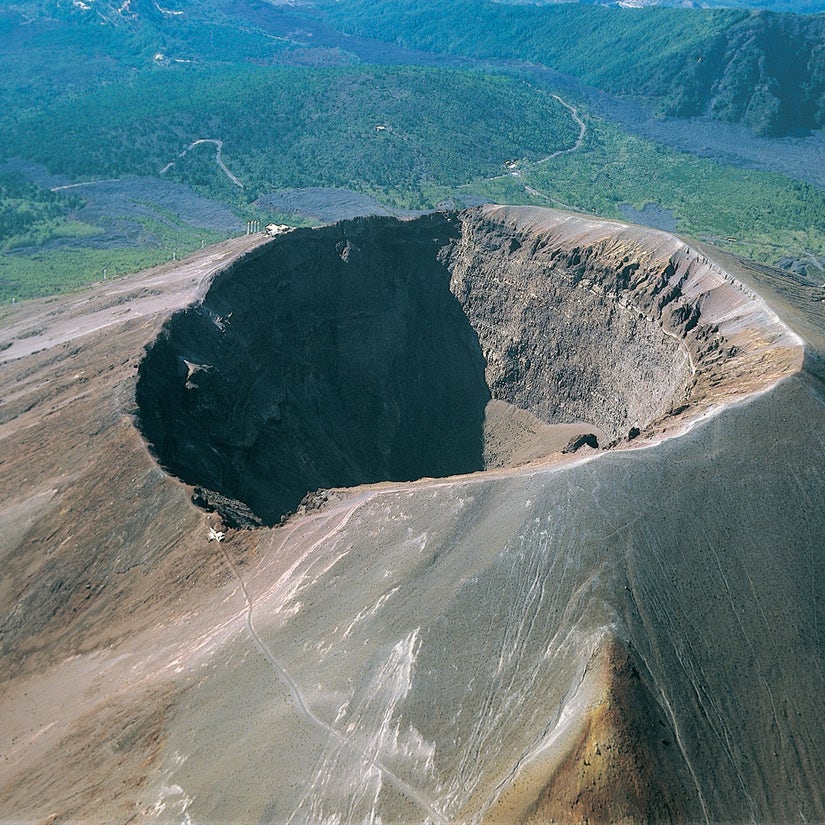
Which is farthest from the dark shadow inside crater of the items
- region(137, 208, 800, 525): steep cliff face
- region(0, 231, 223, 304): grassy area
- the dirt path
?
region(0, 231, 223, 304): grassy area

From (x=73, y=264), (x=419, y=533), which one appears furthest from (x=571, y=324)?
(x=73, y=264)

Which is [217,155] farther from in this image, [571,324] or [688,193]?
[571,324]

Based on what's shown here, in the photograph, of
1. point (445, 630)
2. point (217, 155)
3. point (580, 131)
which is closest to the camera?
point (445, 630)

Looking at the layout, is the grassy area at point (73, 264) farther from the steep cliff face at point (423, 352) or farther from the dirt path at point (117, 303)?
the steep cliff face at point (423, 352)

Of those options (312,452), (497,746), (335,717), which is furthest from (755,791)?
(312,452)

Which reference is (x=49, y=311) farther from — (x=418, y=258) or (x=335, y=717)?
(x=335, y=717)
